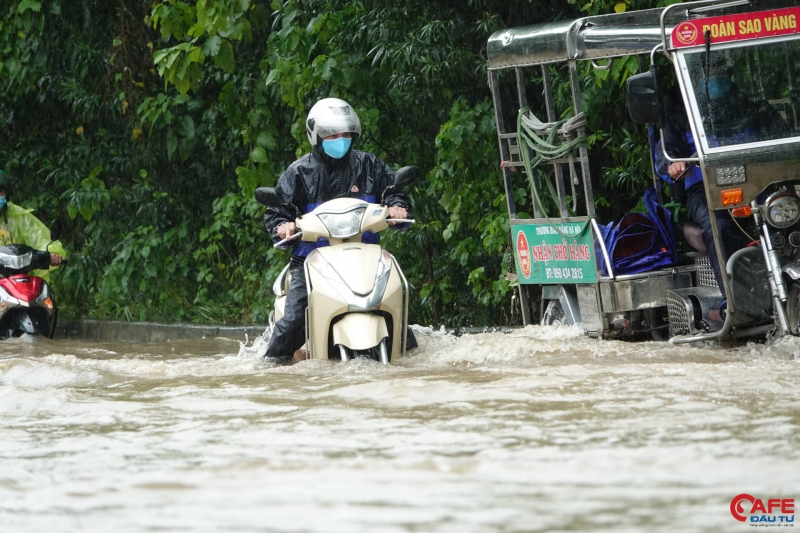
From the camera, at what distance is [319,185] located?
291 inches

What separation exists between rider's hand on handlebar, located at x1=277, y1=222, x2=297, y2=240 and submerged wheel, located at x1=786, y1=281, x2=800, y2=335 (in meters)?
2.77

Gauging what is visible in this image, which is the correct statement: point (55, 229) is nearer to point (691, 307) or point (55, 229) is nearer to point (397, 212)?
point (397, 212)

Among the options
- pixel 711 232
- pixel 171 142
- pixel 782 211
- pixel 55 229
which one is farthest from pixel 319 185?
pixel 171 142

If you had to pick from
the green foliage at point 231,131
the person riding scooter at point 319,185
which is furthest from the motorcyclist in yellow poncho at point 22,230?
the person riding scooter at point 319,185

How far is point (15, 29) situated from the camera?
1272 centimetres

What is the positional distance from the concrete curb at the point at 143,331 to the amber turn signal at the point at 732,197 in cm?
534

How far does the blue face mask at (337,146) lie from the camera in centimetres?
722

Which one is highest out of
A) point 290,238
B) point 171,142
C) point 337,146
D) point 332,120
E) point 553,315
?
point 171,142

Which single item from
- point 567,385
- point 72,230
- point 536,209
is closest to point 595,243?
point 536,209

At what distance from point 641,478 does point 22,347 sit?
24.1ft

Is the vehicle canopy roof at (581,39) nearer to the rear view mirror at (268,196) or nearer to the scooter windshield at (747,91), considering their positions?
the scooter windshield at (747,91)

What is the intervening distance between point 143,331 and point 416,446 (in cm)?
838

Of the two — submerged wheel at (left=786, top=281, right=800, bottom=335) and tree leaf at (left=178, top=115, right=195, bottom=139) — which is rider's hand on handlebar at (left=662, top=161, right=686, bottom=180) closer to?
submerged wheel at (left=786, top=281, right=800, bottom=335)

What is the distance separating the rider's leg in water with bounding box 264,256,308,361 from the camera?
7.11 m
